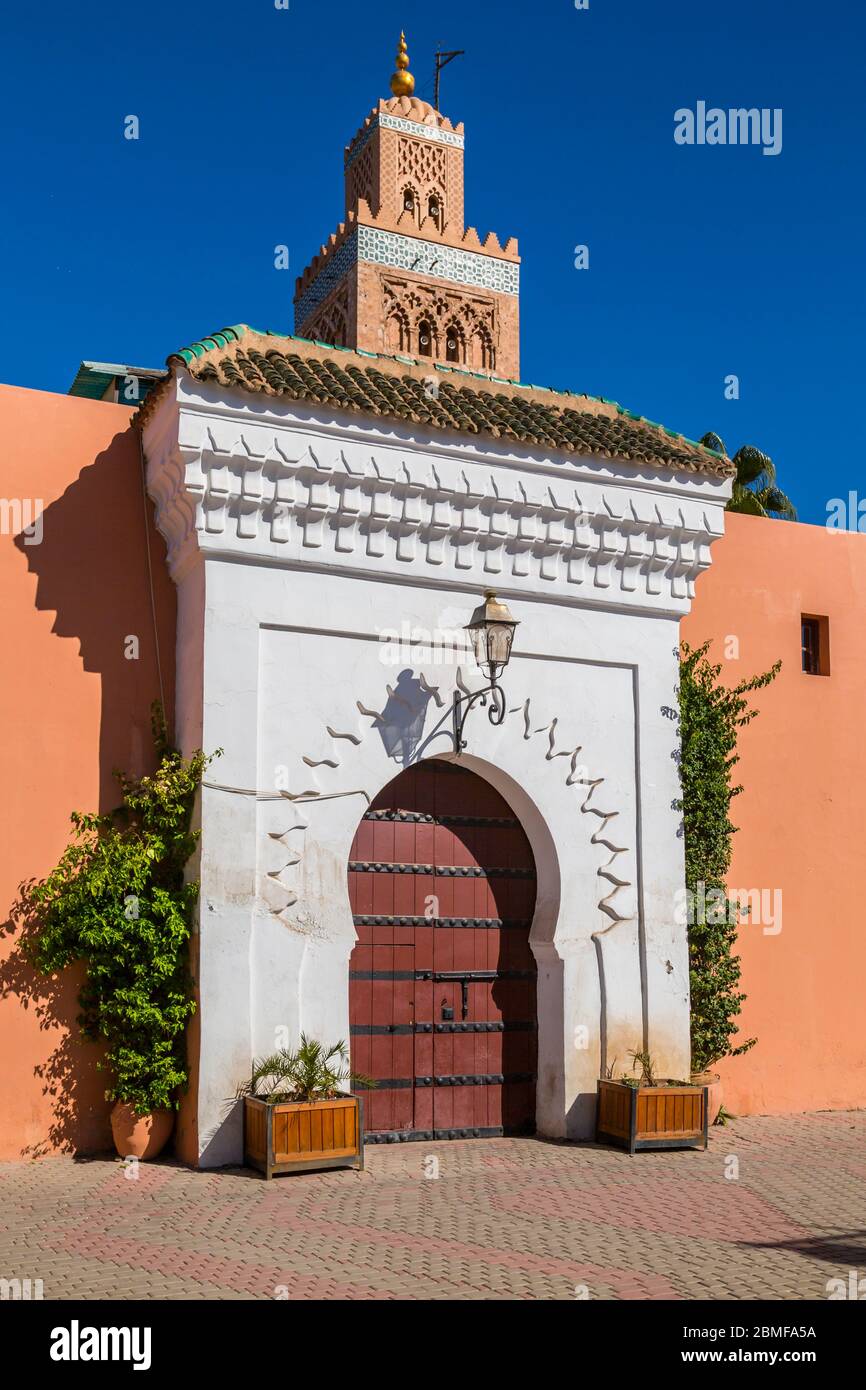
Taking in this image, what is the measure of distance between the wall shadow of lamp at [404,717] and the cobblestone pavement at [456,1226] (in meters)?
2.93

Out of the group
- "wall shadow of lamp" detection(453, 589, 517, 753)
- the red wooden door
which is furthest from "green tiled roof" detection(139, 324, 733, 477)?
the red wooden door

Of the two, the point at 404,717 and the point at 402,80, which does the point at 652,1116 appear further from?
the point at 402,80

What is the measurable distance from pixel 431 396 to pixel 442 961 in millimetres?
4537

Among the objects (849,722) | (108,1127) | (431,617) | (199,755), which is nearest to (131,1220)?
(108,1127)

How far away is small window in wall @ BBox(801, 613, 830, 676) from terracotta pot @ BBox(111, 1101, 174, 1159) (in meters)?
7.50

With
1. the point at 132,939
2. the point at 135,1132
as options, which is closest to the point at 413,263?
the point at 132,939

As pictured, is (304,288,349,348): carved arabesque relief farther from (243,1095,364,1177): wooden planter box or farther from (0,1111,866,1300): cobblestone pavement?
(0,1111,866,1300): cobblestone pavement

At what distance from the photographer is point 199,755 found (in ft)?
30.2

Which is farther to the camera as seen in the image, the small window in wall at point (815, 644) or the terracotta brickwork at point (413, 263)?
the terracotta brickwork at point (413, 263)

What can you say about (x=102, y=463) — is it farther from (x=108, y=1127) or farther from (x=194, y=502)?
(x=108, y=1127)

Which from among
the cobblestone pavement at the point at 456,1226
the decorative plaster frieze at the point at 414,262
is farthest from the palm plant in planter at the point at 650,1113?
the decorative plaster frieze at the point at 414,262

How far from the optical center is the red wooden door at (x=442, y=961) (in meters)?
9.97

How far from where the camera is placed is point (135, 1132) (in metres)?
8.98

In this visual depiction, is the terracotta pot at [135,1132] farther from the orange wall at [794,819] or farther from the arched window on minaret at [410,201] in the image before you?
the arched window on minaret at [410,201]
